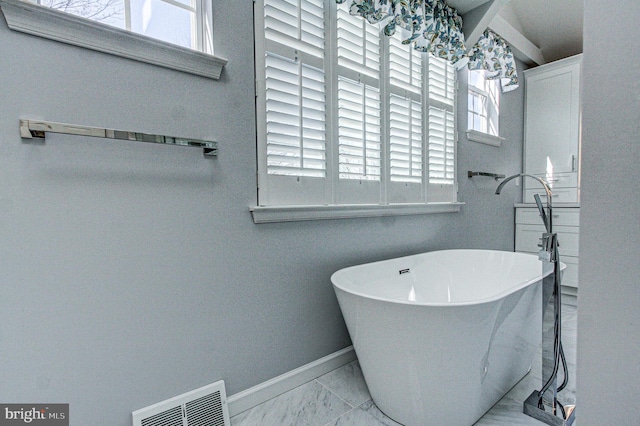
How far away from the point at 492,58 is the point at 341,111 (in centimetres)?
186

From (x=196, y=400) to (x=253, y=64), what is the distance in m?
1.50

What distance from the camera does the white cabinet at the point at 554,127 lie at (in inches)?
124

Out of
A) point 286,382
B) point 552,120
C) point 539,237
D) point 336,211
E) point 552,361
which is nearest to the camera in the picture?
point 552,361

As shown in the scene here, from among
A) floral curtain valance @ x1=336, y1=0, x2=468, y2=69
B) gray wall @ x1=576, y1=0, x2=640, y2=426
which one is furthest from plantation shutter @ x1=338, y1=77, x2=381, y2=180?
gray wall @ x1=576, y1=0, x2=640, y2=426

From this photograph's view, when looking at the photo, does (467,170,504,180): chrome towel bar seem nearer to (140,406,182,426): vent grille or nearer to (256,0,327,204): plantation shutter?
(256,0,327,204): plantation shutter

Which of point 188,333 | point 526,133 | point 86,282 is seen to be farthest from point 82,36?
point 526,133

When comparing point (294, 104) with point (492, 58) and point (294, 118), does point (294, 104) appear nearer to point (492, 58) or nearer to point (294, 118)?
point (294, 118)

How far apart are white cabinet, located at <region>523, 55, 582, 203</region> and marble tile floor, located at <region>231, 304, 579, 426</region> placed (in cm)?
217

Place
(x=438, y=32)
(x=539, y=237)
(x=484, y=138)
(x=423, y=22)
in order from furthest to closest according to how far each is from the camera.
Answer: (x=539, y=237) < (x=484, y=138) < (x=438, y=32) < (x=423, y=22)

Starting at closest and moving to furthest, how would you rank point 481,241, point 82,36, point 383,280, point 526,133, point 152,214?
1. point 82,36
2. point 152,214
3. point 383,280
4. point 481,241
5. point 526,133

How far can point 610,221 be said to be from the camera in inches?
15.1

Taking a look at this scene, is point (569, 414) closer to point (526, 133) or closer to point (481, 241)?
point (481, 241)

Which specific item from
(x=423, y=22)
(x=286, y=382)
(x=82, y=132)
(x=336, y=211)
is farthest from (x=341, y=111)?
(x=286, y=382)

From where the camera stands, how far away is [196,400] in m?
1.32
